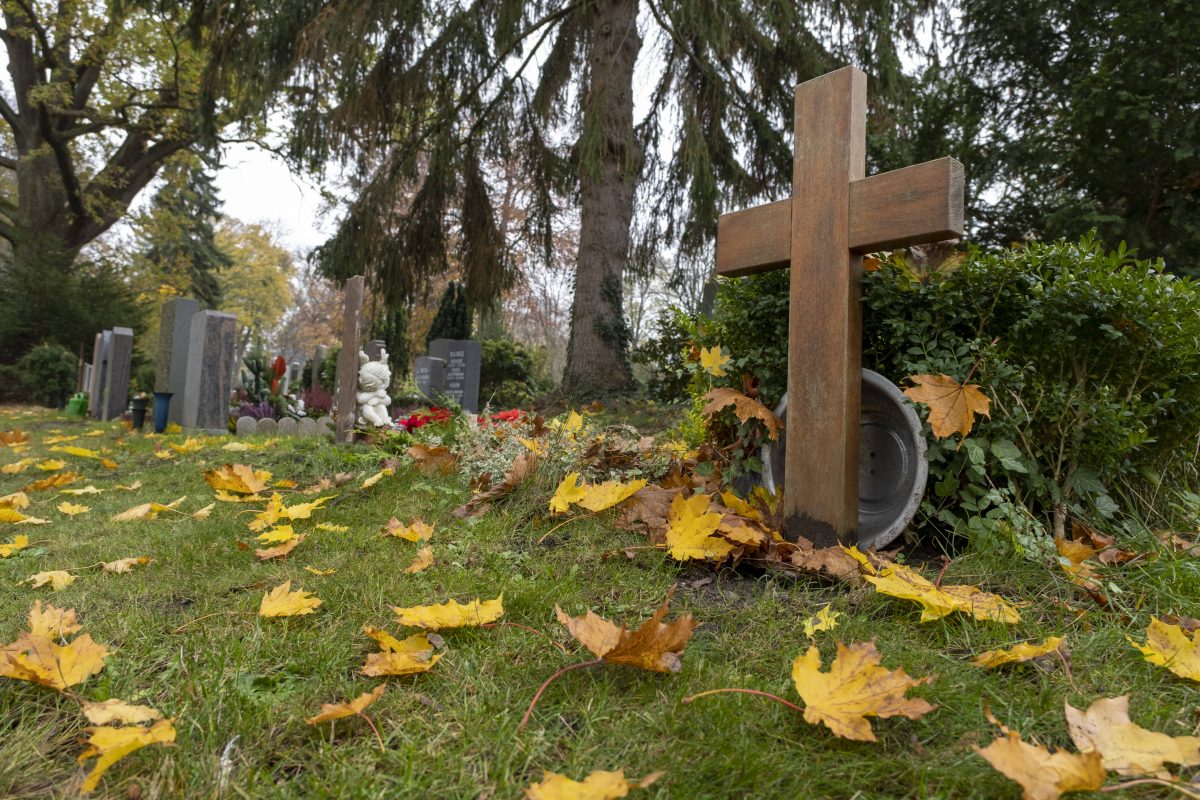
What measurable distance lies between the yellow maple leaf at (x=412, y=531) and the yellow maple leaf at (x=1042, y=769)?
72.6 inches

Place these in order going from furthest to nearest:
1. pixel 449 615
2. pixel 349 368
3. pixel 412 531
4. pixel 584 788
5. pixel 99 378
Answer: pixel 99 378 → pixel 349 368 → pixel 412 531 → pixel 449 615 → pixel 584 788

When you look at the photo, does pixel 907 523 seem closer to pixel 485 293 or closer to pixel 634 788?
pixel 634 788

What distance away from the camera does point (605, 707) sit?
1.30 m

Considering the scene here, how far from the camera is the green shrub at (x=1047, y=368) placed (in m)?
2.32

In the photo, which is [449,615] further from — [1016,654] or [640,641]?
[1016,654]

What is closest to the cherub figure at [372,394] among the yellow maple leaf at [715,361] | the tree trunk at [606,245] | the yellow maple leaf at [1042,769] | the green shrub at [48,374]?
the tree trunk at [606,245]

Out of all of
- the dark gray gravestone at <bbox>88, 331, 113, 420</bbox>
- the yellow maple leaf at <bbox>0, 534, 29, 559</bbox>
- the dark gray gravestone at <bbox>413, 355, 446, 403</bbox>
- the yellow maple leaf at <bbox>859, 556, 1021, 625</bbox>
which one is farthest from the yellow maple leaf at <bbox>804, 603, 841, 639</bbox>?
the dark gray gravestone at <bbox>88, 331, 113, 420</bbox>

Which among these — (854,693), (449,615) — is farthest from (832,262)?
(449,615)

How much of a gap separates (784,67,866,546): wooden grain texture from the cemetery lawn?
1.39 ft

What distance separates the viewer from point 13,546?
2.52 metres

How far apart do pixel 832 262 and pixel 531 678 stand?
5.52 ft

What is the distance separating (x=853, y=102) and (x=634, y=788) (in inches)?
86.6

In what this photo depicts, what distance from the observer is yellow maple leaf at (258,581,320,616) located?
170 centimetres

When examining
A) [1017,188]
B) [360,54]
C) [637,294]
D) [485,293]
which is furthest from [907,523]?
[637,294]
